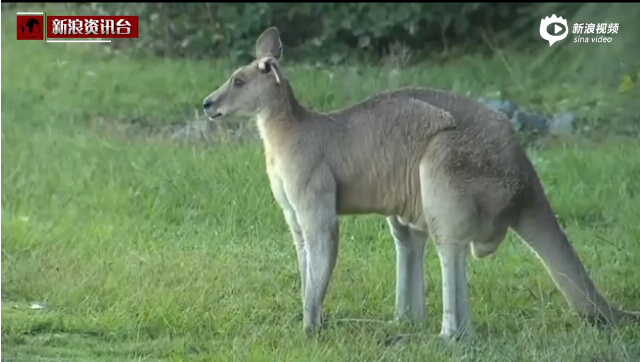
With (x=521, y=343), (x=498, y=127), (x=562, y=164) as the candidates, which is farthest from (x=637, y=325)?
(x=562, y=164)

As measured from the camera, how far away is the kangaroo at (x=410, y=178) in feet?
18.2

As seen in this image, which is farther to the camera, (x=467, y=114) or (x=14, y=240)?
(x=14, y=240)

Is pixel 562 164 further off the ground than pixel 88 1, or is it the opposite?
pixel 88 1

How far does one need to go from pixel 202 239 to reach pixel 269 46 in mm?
1237

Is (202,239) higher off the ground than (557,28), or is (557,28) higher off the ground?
(557,28)

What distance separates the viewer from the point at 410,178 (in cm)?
566

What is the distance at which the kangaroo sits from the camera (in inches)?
219

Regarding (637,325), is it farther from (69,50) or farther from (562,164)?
(69,50)

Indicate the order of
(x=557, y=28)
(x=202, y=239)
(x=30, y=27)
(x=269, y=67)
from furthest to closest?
(x=30, y=27)
(x=202, y=239)
(x=269, y=67)
(x=557, y=28)

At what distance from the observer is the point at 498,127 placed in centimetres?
567

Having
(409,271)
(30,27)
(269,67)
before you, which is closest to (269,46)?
(269,67)

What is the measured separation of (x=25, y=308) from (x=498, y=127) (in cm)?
213

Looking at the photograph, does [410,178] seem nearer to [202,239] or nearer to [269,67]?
[269,67]

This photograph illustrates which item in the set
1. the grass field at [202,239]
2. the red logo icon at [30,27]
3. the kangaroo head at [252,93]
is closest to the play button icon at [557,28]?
the grass field at [202,239]
